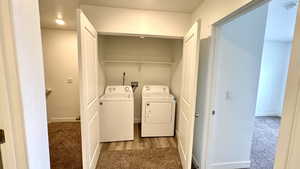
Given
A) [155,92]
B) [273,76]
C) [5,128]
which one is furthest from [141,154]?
[273,76]

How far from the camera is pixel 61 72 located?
326cm

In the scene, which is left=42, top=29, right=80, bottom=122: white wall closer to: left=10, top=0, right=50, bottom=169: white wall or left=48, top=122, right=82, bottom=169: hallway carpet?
left=48, top=122, right=82, bottom=169: hallway carpet

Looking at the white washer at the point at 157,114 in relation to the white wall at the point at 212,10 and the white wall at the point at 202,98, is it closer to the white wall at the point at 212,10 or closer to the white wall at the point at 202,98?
the white wall at the point at 202,98

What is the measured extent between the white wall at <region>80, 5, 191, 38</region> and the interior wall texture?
0.94 meters

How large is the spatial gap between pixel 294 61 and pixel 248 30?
1249 mm

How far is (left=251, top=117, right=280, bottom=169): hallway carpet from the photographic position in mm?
2150

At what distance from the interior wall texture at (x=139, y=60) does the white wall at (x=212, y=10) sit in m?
1.28

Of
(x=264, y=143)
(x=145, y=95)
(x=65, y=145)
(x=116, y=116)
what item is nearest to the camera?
(x=65, y=145)

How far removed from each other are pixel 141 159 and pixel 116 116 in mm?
847

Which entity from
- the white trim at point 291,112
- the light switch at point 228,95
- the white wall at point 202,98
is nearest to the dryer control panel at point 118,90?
the white wall at point 202,98

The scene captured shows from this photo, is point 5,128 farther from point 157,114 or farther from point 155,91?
point 155,91

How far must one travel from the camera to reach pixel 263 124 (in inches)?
142

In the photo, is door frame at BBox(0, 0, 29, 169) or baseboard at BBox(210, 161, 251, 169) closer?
door frame at BBox(0, 0, 29, 169)

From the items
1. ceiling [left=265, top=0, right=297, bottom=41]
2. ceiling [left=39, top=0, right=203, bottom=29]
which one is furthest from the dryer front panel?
ceiling [left=265, top=0, right=297, bottom=41]
